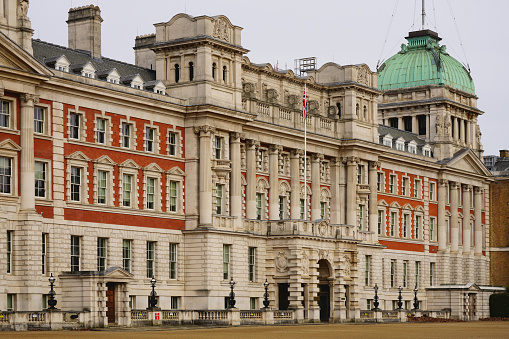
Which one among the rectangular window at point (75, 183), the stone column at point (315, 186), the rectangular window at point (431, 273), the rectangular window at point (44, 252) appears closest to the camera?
the rectangular window at point (44, 252)

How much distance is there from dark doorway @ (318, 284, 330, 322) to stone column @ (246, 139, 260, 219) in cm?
979

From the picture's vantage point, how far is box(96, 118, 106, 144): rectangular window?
79.2 m

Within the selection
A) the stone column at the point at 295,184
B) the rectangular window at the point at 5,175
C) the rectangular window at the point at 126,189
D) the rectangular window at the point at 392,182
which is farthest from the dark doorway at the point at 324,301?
the rectangular window at the point at 5,175

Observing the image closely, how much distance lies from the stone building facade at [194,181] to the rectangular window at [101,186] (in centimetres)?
21

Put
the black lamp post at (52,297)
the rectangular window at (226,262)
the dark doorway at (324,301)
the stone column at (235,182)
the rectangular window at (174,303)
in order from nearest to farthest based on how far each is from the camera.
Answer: the black lamp post at (52,297) → the rectangular window at (174,303) → the rectangular window at (226,262) → the stone column at (235,182) → the dark doorway at (324,301)

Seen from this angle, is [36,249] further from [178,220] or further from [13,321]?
[178,220]

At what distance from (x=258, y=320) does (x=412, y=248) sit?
37905 millimetres

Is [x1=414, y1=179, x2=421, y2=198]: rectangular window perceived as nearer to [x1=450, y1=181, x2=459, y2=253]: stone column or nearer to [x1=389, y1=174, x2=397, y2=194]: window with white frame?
[x1=389, y1=174, x2=397, y2=194]: window with white frame

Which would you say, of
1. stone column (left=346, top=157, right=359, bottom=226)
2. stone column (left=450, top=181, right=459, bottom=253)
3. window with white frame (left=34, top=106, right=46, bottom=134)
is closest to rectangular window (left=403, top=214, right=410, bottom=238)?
stone column (left=450, top=181, right=459, bottom=253)

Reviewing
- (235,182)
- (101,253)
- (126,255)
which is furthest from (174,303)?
(235,182)

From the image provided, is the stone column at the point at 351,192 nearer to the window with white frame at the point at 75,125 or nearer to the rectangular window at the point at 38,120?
the window with white frame at the point at 75,125

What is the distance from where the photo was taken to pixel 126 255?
267 feet

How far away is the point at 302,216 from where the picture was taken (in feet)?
328

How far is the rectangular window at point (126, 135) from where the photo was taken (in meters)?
81.6
